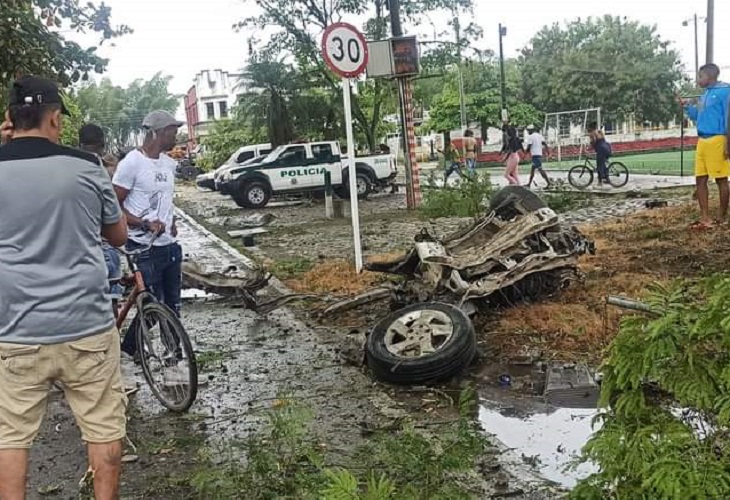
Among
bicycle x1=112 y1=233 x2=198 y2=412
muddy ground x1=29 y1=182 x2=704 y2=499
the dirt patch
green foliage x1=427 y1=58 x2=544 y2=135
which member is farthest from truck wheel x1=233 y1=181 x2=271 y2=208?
green foliage x1=427 y1=58 x2=544 y2=135

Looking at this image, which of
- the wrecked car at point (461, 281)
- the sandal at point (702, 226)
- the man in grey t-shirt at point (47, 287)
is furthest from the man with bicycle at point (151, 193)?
the sandal at point (702, 226)

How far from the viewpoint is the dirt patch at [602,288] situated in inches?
243

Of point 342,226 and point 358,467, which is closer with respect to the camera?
point 358,467

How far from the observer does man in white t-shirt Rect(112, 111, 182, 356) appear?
218 inches

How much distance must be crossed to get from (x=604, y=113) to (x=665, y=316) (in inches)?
2583

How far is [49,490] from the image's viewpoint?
14.0 feet

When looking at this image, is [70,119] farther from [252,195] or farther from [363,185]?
[363,185]

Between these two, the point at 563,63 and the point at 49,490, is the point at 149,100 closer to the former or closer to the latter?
the point at 563,63

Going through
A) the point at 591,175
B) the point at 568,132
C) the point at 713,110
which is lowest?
the point at 591,175

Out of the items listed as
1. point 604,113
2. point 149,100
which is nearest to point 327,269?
point 604,113

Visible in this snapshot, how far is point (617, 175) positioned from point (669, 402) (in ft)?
62.4

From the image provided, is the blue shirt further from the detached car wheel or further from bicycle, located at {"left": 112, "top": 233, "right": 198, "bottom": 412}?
bicycle, located at {"left": 112, "top": 233, "right": 198, "bottom": 412}

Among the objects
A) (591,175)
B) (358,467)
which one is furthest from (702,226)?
(591,175)

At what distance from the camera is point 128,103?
10588cm
